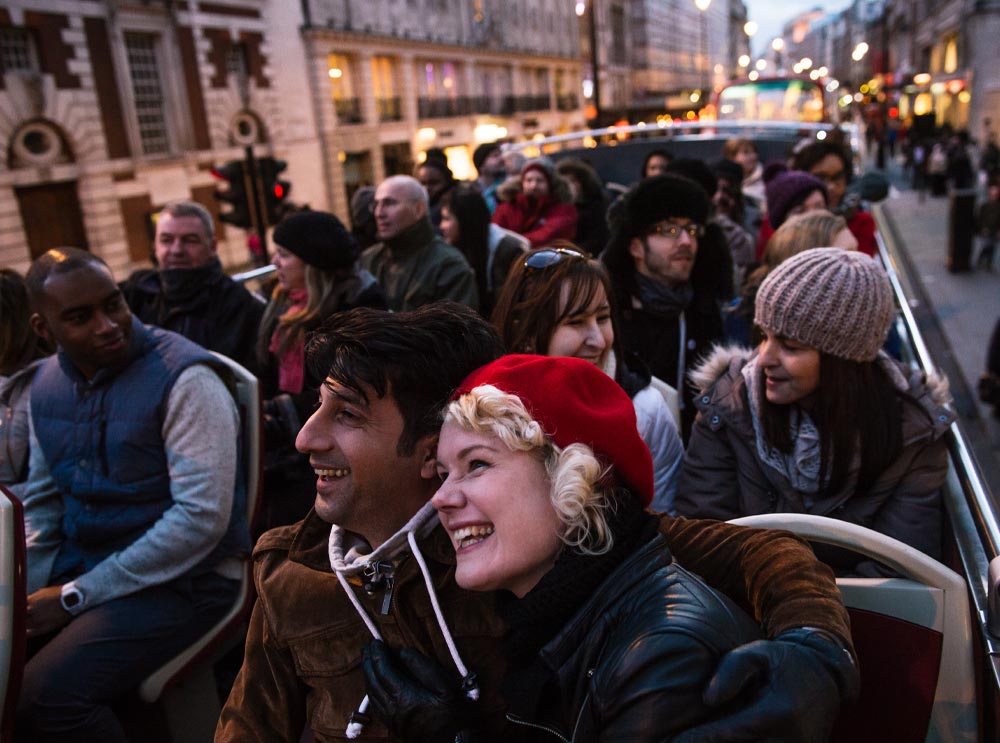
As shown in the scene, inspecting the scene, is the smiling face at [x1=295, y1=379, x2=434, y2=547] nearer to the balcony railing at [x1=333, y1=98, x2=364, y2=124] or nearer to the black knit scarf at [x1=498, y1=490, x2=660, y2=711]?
the black knit scarf at [x1=498, y1=490, x2=660, y2=711]

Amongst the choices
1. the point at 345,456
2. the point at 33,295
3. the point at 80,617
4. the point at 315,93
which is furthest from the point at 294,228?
the point at 315,93

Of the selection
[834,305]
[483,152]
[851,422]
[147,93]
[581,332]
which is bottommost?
[851,422]

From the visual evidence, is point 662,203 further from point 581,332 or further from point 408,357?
point 408,357

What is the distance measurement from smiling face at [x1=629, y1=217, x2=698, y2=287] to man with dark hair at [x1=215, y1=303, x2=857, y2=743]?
6.36 ft

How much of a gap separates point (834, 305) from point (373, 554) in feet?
5.07

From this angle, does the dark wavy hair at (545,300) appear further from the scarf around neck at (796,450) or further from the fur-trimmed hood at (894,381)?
the scarf around neck at (796,450)

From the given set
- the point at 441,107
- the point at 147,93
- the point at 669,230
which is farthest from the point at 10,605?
the point at 441,107

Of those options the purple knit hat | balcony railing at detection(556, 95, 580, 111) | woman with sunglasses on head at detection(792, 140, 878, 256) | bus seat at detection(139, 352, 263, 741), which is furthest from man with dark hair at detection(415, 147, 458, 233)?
balcony railing at detection(556, 95, 580, 111)

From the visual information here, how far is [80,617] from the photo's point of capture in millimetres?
2752

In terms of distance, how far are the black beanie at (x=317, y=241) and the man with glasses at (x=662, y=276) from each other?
1437 mm

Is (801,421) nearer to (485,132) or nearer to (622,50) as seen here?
(485,132)

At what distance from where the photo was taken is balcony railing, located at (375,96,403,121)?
113ft

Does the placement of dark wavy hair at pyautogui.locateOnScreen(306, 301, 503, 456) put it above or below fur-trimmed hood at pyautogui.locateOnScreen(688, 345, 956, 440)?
above

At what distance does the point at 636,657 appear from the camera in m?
1.33
